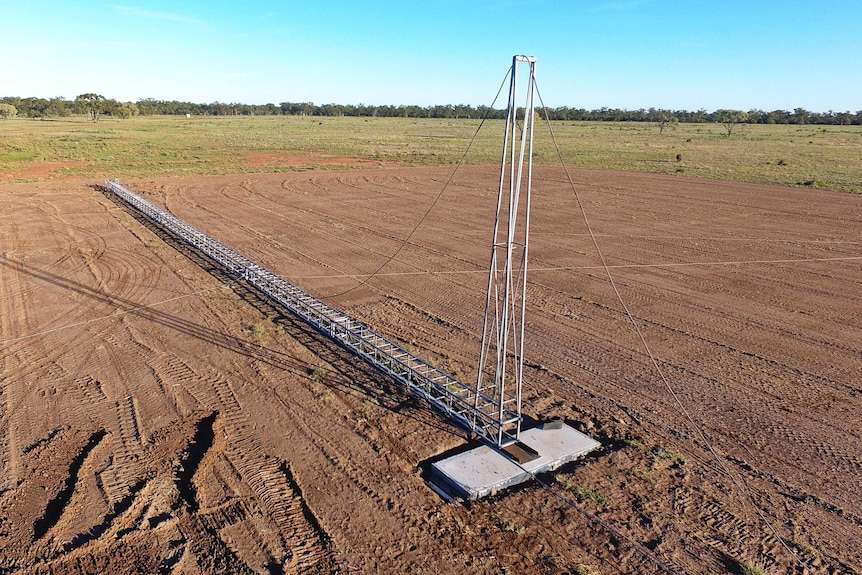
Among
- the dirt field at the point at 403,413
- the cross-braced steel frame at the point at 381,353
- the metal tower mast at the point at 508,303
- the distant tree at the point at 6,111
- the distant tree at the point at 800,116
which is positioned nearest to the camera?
the dirt field at the point at 403,413

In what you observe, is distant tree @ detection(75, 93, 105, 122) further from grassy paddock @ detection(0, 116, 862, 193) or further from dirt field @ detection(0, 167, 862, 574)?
dirt field @ detection(0, 167, 862, 574)

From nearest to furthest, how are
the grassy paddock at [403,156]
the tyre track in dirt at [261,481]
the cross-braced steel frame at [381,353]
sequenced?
the tyre track in dirt at [261,481] < the cross-braced steel frame at [381,353] < the grassy paddock at [403,156]

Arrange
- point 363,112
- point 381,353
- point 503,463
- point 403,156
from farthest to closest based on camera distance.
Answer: point 363,112
point 403,156
point 381,353
point 503,463

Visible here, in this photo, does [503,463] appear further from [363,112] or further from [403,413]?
[363,112]

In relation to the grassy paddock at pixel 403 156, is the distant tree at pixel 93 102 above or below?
above

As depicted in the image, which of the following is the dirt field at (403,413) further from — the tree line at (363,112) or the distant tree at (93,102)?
the distant tree at (93,102)

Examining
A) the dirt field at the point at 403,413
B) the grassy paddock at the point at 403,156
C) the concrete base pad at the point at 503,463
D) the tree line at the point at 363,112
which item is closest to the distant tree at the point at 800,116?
the tree line at the point at 363,112

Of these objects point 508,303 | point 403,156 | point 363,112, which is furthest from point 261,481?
point 363,112
